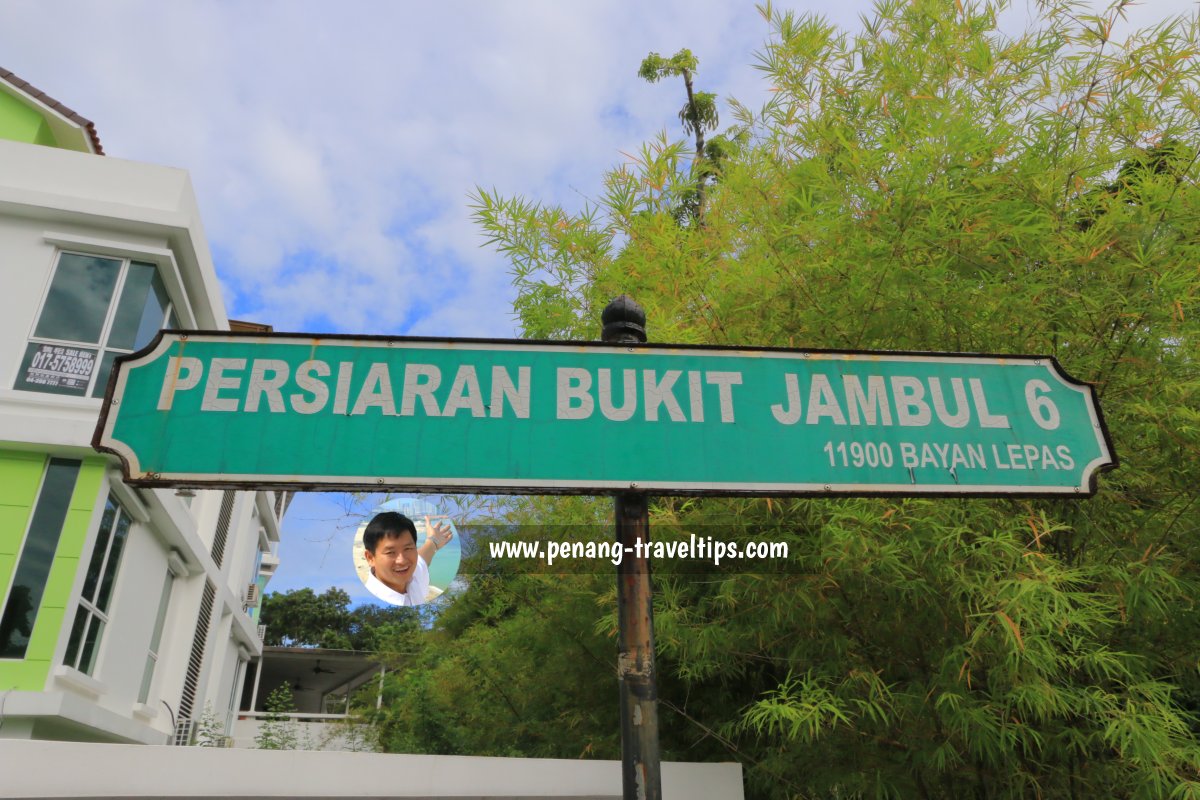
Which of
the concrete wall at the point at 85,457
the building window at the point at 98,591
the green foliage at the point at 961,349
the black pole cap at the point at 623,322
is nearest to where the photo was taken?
the black pole cap at the point at 623,322

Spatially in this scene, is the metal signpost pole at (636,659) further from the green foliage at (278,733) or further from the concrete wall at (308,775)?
the green foliage at (278,733)

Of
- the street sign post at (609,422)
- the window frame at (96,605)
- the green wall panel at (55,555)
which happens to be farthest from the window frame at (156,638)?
the street sign post at (609,422)

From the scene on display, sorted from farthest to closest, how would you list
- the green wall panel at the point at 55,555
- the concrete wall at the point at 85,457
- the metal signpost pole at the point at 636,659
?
1. the concrete wall at the point at 85,457
2. the green wall panel at the point at 55,555
3. the metal signpost pole at the point at 636,659

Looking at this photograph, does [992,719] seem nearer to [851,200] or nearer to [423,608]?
[851,200]

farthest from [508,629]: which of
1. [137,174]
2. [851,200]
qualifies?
[137,174]

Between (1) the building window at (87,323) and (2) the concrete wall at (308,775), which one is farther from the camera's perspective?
(1) the building window at (87,323)

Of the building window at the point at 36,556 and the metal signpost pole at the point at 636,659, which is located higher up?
the building window at the point at 36,556

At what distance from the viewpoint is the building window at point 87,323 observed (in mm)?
6254

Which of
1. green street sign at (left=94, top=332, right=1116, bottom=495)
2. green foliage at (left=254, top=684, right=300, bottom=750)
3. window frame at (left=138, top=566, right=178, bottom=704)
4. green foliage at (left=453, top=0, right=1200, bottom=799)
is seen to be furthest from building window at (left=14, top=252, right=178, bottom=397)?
green street sign at (left=94, top=332, right=1116, bottom=495)

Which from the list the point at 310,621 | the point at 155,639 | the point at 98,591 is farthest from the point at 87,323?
the point at 310,621

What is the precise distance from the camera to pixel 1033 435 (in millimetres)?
1571

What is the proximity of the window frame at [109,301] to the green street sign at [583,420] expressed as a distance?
5.61 metres

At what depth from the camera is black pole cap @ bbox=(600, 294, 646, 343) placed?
163cm

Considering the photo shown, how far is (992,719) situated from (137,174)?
787 cm
